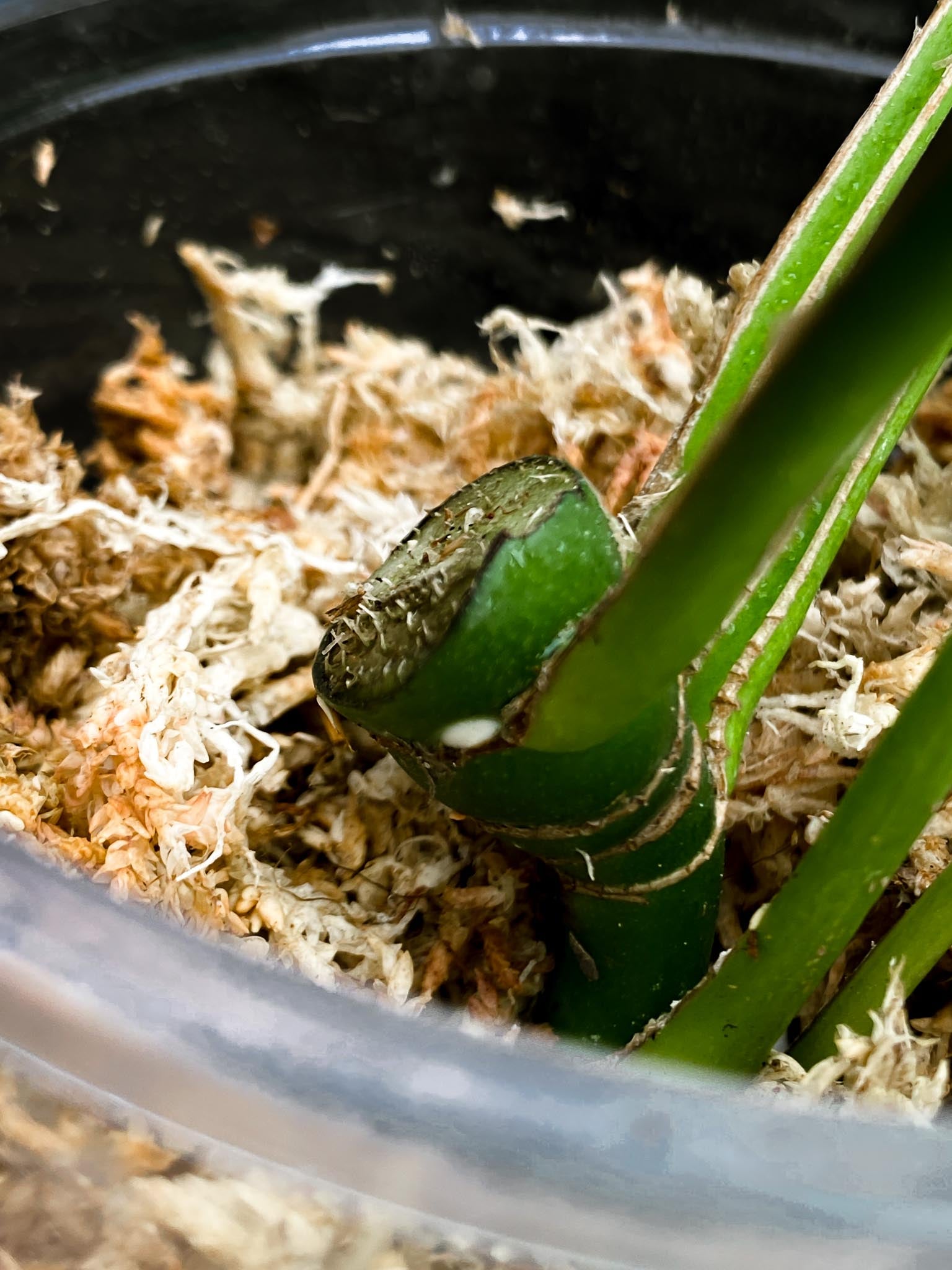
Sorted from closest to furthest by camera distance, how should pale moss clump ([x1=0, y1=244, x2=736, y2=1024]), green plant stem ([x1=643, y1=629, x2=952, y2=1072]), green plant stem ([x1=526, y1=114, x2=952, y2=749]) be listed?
1. green plant stem ([x1=526, y1=114, x2=952, y2=749])
2. green plant stem ([x1=643, y1=629, x2=952, y2=1072])
3. pale moss clump ([x1=0, y1=244, x2=736, y2=1024])

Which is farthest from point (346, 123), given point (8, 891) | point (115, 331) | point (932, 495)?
point (8, 891)

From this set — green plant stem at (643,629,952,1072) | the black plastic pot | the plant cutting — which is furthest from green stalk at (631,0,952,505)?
the black plastic pot

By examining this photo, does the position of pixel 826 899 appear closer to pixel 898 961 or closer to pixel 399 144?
pixel 898 961

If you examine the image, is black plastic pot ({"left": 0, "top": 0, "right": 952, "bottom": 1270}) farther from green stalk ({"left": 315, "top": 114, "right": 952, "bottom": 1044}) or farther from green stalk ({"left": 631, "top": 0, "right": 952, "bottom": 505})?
green stalk ({"left": 631, "top": 0, "right": 952, "bottom": 505})

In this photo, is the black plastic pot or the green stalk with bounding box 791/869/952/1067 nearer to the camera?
the green stalk with bounding box 791/869/952/1067

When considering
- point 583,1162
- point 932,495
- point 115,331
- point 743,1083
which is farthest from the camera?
point 115,331

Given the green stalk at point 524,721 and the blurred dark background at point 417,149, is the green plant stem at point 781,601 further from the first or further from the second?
the blurred dark background at point 417,149

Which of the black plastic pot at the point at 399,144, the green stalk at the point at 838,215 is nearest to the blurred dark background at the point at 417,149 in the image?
the black plastic pot at the point at 399,144

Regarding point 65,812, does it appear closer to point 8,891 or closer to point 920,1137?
point 8,891
